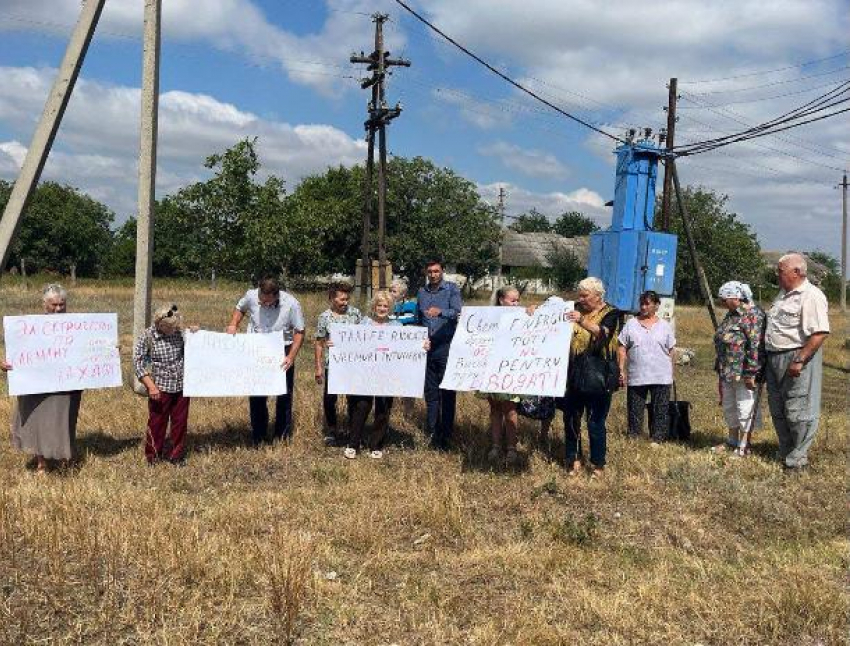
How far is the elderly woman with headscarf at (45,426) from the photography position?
247 inches

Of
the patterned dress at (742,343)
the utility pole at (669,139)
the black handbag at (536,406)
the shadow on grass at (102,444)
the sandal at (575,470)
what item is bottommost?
the shadow on grass at (102,444)

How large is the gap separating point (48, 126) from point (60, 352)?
7.14 ft

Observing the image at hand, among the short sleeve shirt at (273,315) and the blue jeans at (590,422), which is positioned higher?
the short sleeve shirt at (273,315)

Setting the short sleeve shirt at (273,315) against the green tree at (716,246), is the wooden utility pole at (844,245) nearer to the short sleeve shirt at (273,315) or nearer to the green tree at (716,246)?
the green tree at (716,246)

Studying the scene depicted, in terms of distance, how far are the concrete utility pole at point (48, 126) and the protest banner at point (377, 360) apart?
10.2 feet

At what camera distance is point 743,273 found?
5362 cm

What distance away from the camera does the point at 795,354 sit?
652 cm

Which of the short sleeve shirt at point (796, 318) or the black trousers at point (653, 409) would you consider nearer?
the short sleeve shirt at point (796, 318)

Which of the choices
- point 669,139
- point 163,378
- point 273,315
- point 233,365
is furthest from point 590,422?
point 669,139

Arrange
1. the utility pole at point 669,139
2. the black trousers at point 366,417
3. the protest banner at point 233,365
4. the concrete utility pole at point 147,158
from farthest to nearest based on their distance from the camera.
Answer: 1. the utility pole at point 669,139
2. the concrete utility pole at point 147,158
3. the black trousers at point 366,417
4. the protest banner at point 233,365

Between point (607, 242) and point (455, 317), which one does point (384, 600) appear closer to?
point (455, 317)

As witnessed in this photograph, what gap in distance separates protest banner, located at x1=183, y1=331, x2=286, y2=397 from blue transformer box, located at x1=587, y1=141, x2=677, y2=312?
8.20 m

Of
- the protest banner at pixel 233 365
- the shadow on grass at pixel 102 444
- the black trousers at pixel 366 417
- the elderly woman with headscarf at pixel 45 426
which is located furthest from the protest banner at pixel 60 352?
the black trousers at pixel 366 417

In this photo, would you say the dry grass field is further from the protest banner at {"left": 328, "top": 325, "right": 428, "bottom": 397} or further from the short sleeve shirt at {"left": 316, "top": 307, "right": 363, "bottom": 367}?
the short sleeve shirt at {"left": 316, "top": 307, "right": 363, "bottom": 367}
